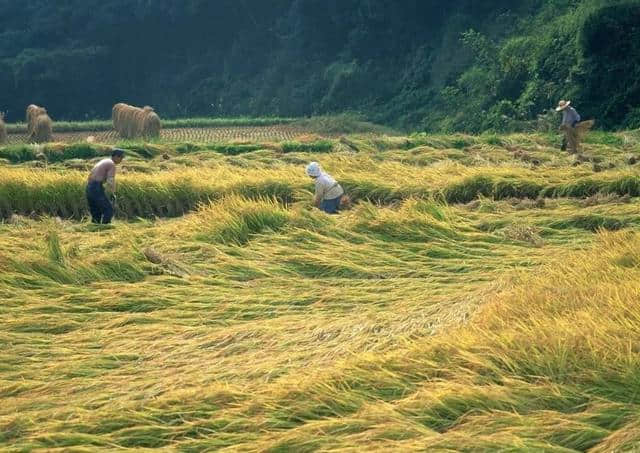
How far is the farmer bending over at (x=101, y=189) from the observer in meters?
9.78

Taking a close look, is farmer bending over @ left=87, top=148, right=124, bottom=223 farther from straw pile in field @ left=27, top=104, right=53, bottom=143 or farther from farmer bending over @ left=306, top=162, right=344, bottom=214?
straw pile in field @ left=27, top=104, right=53, bottom=143

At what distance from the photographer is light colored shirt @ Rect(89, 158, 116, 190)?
32.1 feet

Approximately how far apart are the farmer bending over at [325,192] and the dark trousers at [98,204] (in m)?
2.06

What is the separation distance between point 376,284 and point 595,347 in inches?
90.0

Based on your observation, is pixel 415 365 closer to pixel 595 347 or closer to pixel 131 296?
pixel 595 347

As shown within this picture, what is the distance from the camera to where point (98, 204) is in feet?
32.2

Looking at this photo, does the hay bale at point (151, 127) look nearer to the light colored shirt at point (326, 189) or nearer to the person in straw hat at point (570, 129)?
the person in straw hat at point (570, 129)

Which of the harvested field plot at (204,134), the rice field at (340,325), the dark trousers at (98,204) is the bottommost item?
the harvested field plot at (204,134)

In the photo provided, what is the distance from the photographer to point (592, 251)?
624 centimetres

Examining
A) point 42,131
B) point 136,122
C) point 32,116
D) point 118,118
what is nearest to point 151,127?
point 136,122

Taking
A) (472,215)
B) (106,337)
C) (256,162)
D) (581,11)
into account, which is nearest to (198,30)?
(581,11)

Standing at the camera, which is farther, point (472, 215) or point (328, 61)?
point (328, 61)

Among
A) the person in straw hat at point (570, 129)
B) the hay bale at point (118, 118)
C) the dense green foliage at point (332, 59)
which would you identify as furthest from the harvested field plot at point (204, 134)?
the person in straw hat at point (570, 129)

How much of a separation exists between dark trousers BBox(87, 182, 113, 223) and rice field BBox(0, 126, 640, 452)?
25cm
